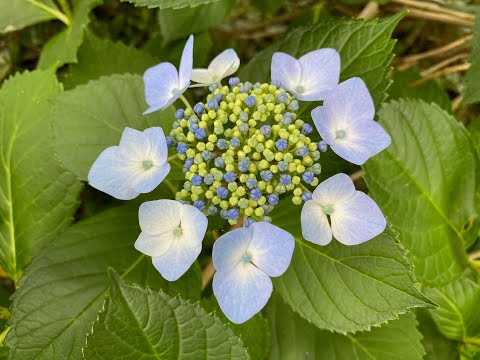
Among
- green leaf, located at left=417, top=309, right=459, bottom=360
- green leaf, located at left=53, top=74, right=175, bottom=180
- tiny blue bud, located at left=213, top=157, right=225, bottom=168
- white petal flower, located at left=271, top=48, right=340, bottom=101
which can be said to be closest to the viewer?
tiny blue bud, located at left=213, top=157, right=225, bottom=168

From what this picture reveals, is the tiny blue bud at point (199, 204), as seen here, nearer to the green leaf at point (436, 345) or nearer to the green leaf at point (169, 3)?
the green leaf at point (169, 3)

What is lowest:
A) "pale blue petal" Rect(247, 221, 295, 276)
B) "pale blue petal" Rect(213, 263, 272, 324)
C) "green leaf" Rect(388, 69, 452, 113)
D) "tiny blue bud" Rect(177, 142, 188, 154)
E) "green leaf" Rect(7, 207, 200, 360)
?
"green leaf" Rect(7, 207, 200, 360)

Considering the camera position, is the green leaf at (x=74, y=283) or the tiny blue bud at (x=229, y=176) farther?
the green leaf at (x=74, y=283)

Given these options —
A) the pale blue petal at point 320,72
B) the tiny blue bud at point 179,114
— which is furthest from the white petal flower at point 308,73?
the tiny blue bud at point 179,114

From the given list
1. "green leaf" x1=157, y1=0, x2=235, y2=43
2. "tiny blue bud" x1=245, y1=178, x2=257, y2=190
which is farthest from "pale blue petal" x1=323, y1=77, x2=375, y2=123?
"green leaf" x1=157, y1=0, x2=235, y2=43

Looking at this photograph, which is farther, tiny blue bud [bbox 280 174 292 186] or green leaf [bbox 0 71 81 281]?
green leaf [bbox 0 71 81 281]

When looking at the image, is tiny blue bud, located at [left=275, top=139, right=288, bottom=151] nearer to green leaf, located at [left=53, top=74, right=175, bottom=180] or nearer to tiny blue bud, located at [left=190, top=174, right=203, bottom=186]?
tiny blue bud, located at [left=190, top=174, right=203, bottom=186]

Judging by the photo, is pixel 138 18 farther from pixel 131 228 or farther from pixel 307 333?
pixel 307 333

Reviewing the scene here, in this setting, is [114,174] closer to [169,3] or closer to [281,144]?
[281,144]
